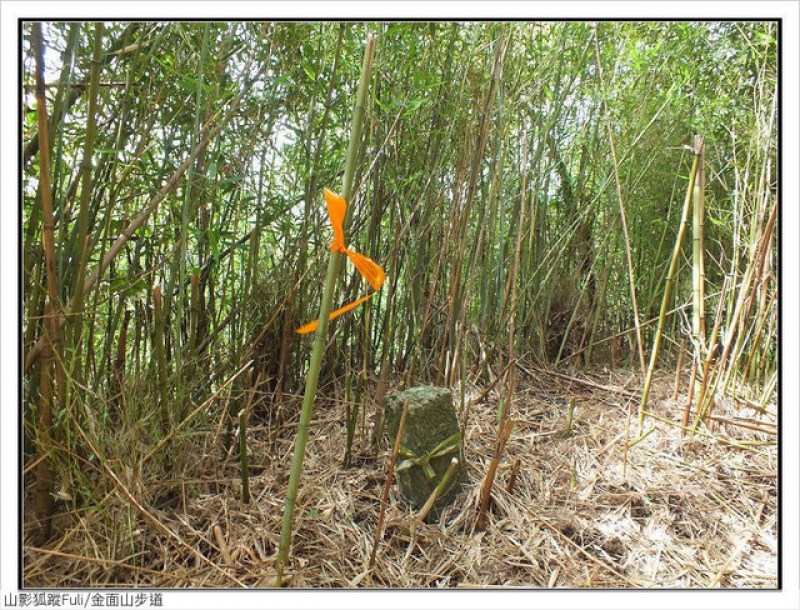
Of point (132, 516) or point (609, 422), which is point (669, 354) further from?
point (132, 516)

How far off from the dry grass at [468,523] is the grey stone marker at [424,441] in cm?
5

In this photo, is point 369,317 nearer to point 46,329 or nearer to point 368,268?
point 368,268

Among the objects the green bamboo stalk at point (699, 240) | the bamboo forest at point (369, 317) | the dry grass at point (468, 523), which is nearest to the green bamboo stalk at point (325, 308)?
the bamboo forest at point (369, 317)

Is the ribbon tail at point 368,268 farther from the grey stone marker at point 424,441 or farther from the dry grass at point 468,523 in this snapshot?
the dry grass at point 468,523

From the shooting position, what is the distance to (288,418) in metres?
1.49

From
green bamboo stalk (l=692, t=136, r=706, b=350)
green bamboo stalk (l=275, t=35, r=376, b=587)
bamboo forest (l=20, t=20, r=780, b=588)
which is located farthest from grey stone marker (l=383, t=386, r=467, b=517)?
green bamboo stalk (l=692, t=136, r=706, b=350)

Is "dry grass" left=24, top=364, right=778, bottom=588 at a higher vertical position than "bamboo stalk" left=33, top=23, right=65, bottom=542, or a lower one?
lower

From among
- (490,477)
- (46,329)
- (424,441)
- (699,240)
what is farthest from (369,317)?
(699,240)

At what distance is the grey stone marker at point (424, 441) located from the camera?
1.10 meters

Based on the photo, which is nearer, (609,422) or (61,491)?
(61,491)

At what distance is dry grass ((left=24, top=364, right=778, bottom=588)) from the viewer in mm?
915

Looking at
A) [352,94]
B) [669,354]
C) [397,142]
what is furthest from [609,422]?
[352,94]

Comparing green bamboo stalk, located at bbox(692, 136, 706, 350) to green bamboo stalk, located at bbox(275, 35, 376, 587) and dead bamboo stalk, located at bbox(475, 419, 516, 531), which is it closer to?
dead bamboo stalk, located at bbox(475, 419, 516, 531)

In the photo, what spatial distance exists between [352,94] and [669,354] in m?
1.58
